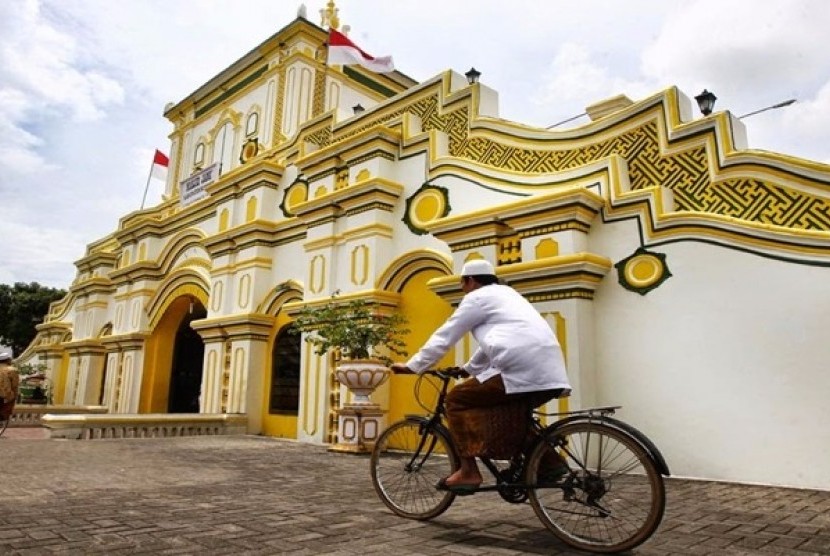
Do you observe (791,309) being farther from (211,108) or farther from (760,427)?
(211,108)

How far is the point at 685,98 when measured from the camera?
725 centimetres

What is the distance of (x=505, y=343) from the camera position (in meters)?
3.45

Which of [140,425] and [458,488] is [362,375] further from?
[458,488]

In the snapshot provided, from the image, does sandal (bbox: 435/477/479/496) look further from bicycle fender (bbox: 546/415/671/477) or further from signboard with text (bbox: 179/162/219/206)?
signboard with text (bbox: 179/162/219/206)

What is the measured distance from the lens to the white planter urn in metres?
8.01

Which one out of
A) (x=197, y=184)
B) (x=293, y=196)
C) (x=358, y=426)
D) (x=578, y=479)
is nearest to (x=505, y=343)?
(x=578, y=479)

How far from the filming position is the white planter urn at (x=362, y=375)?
315 inches

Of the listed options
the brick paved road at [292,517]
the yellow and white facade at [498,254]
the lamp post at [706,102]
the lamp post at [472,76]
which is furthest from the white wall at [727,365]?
the lamp post at [472,76]

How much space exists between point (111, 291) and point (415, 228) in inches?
482

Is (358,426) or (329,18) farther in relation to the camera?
(329,18)

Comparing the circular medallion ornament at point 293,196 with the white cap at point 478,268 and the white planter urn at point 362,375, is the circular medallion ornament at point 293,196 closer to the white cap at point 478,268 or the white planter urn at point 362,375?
the white planter urn at point 362,375

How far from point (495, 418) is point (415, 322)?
5476mm

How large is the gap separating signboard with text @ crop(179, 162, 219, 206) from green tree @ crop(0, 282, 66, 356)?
23956 millimetres

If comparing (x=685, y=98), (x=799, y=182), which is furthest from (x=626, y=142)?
(x=799, y=182)
